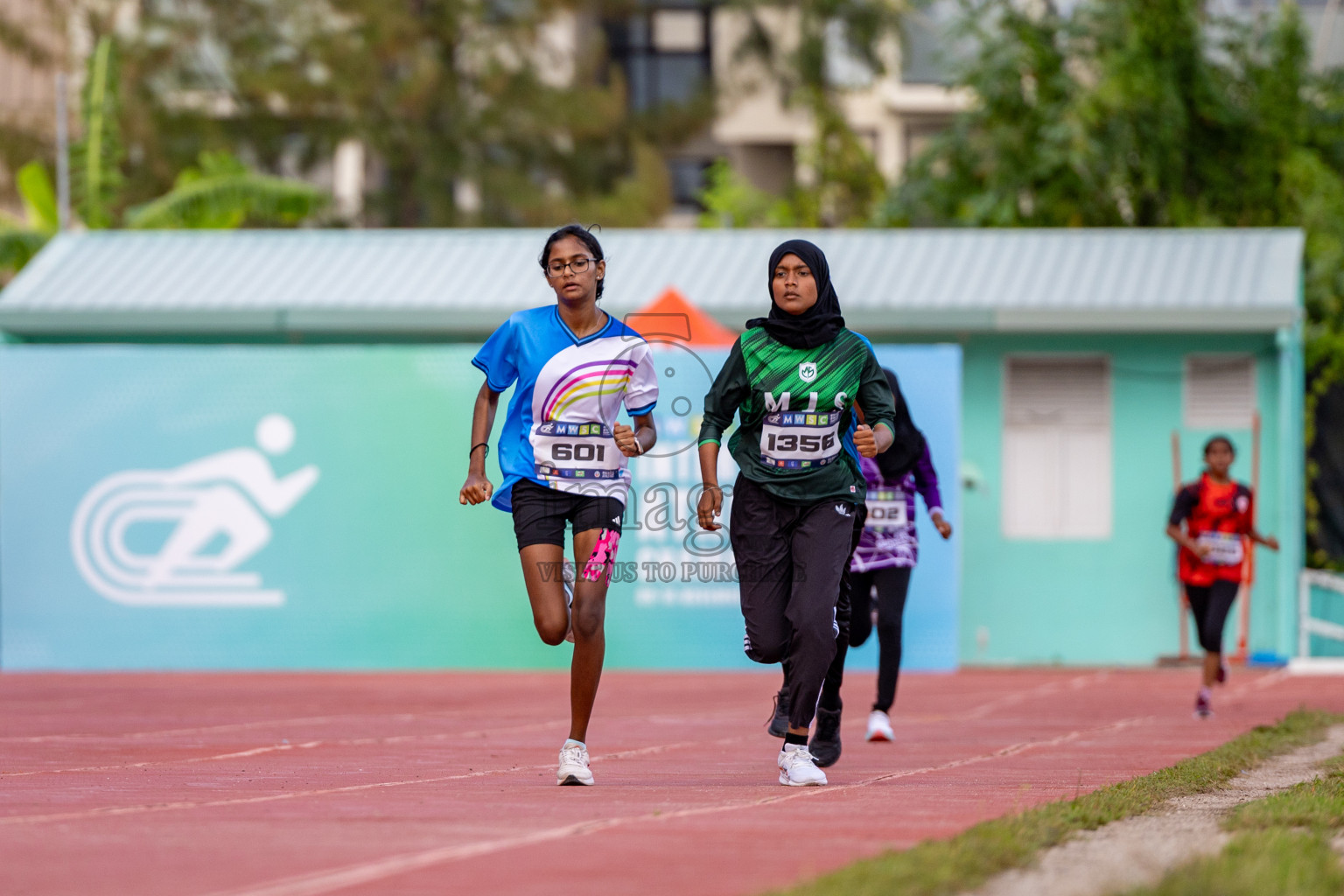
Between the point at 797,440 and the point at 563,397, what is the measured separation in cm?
80

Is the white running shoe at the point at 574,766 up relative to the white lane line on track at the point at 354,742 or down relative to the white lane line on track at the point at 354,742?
up

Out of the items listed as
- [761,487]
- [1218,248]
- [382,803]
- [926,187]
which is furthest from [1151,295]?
[382,803]

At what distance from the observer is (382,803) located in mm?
5832

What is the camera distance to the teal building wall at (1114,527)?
1767cm

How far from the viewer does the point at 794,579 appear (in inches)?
266

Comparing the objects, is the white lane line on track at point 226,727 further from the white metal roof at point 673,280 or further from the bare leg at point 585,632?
the white metal roof at point 673,280

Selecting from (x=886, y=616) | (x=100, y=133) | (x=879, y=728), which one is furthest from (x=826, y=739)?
(x=100, y=133)

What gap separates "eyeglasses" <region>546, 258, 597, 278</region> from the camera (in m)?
6.70

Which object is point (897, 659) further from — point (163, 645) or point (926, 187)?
point (926, 187)

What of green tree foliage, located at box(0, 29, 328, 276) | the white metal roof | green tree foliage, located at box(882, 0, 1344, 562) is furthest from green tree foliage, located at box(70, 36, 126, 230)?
green tree foliage, located at box(882, 0, 1344, 562)

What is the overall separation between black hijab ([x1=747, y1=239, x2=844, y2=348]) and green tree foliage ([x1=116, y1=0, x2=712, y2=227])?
2726 centimetres

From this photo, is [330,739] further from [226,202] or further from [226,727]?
[226,202]

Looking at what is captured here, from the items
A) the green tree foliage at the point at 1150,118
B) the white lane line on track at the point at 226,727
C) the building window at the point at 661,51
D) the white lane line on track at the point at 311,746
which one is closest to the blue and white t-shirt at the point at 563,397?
the white lane line on track at the point at 311,746

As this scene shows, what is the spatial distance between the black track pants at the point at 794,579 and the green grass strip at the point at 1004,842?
2.08 ft
